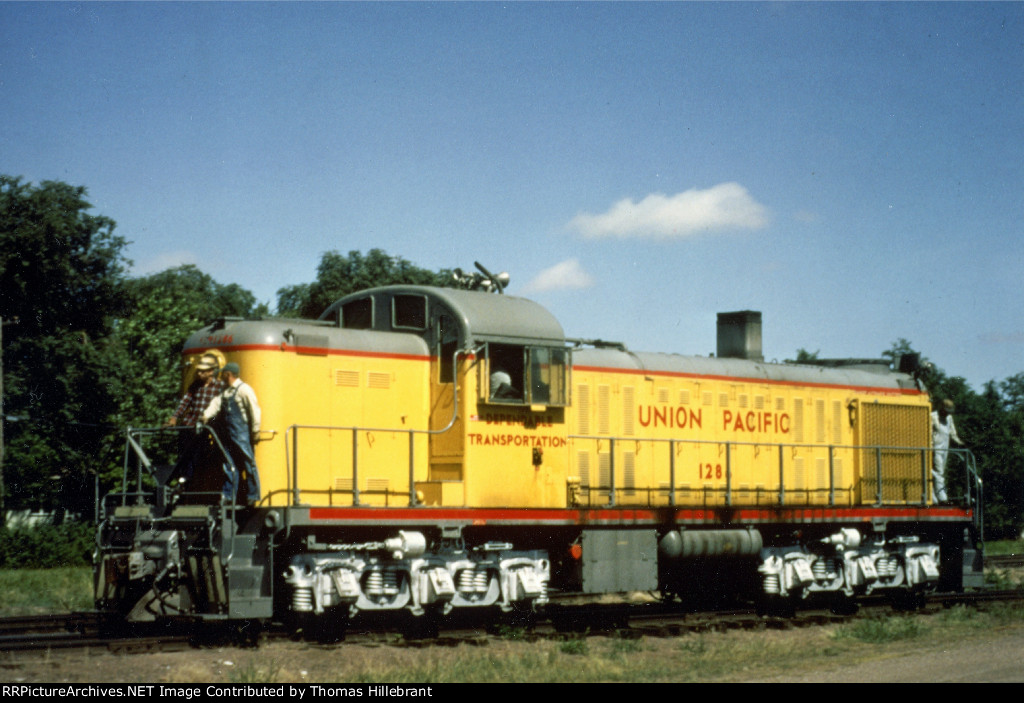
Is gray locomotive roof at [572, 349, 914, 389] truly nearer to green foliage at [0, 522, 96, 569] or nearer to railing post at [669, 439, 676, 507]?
railing post at [669, 439, 676, 507]

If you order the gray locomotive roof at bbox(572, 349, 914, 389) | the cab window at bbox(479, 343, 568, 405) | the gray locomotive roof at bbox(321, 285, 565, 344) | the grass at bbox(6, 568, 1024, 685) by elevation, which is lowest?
the grass at bbox(6, 568, 1024, 685)

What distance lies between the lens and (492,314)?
13.8 meters

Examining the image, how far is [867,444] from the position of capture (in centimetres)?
1831

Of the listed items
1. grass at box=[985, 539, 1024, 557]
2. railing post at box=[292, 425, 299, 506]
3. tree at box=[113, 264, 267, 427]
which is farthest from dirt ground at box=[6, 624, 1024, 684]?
grass at box=[985, 539, 1024, 557]

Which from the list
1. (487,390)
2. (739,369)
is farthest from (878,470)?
(487,390)

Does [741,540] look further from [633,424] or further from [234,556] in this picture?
[234,556]

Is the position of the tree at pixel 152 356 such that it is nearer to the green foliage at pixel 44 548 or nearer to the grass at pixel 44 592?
the green foliage at pixel 44 548

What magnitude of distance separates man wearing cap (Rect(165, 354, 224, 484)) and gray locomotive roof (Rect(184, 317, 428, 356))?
1.26 feet

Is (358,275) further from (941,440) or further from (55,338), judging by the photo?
(941,440)

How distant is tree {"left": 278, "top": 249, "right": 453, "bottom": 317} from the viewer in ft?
139

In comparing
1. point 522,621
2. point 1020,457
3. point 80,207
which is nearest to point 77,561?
point 80,207

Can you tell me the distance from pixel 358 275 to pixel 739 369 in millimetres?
27210
